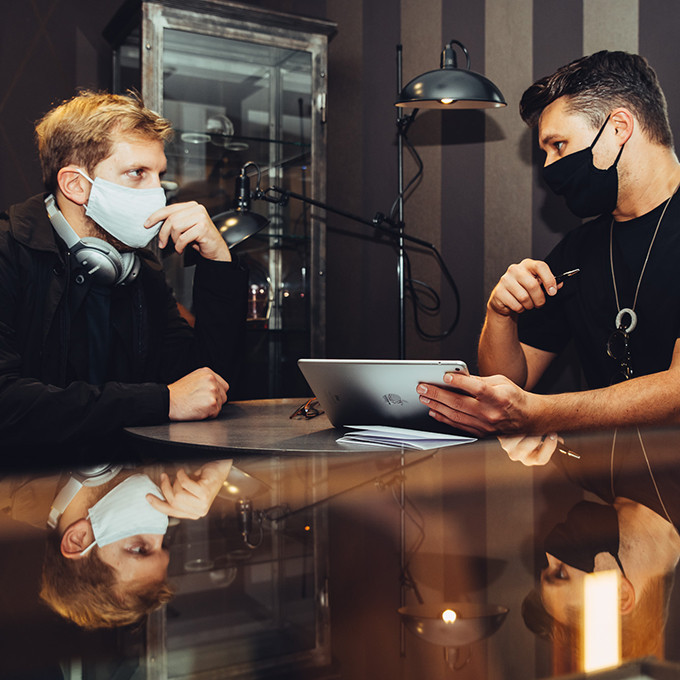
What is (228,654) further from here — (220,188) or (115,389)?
→ (220,188)

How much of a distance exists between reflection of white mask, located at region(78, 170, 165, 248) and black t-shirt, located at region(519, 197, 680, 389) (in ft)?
3.43

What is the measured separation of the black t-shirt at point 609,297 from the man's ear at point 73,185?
1219 millimetres

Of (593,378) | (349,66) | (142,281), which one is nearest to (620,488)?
(593,378)

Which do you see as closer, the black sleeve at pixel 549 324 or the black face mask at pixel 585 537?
the black face mask at pixel 585 537

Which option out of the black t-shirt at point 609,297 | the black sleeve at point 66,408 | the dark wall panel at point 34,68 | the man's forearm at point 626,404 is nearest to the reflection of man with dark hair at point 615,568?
the man's forearm at point 626,404

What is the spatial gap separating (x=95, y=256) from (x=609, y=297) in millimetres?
1247

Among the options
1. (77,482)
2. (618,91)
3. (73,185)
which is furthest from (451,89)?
(77,482)

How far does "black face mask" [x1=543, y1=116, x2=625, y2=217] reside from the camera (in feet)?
5.63

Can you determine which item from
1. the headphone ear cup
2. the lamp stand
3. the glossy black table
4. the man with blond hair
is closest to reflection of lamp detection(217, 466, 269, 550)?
the glossy black table

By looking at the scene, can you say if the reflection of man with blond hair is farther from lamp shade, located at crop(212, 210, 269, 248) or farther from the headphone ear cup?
lamp shade, located at crop(212, 210, 269, 248)

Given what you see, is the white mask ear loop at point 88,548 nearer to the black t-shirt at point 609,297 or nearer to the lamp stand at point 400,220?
the black t-shirt at point 609,297

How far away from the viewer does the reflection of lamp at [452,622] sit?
191mm

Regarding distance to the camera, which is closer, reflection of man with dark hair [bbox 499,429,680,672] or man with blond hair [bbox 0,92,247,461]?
reflection of man with dark hair [bbox 499,429,680,672]

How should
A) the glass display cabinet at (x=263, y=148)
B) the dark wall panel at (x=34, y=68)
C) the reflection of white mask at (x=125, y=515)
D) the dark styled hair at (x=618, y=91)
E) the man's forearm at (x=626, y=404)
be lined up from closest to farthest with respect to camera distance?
1. the reflection of white mask at (x=125, y=515)
2. the man's forearm at (x=626, y=404)
3. the dark styled hair at (x=618, y=91)
4. the glass display cabinet at (x=263, y=148)
5. the dark wall panel at (x=34, y=68)
